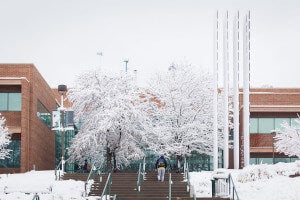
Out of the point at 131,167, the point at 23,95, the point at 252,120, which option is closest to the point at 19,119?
the point at 23,95

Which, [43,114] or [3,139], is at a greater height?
[43,114]

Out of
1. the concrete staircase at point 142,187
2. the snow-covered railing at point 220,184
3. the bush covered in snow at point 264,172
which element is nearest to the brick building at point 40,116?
the concrete staircase at point 142,187

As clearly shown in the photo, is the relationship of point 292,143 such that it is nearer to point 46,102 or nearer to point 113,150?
point 113,150

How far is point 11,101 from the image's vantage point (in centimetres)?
5206

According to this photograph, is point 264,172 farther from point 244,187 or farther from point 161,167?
point 161,167

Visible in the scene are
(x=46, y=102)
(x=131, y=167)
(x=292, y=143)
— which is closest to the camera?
(x=292, y=143)

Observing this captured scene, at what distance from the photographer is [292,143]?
50.2 m

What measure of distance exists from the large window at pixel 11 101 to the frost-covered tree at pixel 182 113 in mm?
9357

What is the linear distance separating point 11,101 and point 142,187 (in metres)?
19.2

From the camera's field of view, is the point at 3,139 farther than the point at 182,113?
No

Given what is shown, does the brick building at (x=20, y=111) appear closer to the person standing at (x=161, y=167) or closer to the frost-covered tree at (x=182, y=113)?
the frost-covered tree at (x=182, y=113)

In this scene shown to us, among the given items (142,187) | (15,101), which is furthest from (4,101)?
(142,187)

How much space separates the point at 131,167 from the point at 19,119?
16.8 m

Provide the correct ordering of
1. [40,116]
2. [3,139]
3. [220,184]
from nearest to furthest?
1. [220,184]
2. [3,139]
3. [40,116]
